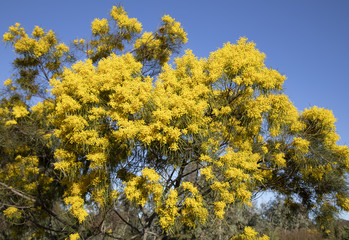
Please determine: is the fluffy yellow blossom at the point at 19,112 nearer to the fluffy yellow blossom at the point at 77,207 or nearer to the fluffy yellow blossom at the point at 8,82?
the fluffy yellow blossom at the point at 8,82

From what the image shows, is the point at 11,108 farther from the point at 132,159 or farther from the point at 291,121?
the point at 291,121

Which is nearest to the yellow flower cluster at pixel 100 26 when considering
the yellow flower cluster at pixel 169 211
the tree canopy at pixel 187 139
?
the tree canopy at pixel 187 139

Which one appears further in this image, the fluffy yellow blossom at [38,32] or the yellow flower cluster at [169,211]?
the fluffy yellow blossom at [38,32]

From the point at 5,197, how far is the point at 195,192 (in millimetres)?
6985

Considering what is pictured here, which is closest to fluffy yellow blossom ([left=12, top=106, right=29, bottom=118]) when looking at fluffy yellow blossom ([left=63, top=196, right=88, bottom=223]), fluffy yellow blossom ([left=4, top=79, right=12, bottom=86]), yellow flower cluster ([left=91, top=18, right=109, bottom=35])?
fluffy yellow blossom ([left=4, top=79, right=12, bottom=86])

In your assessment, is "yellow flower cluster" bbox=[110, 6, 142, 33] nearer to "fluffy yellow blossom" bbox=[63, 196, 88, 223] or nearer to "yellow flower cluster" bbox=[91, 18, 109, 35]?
"yellow flower cluster" bbox=[91, 18, 109, 35]

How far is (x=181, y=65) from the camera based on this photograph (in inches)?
Answer: 282

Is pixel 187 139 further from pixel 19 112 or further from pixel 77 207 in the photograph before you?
pixel 19 112

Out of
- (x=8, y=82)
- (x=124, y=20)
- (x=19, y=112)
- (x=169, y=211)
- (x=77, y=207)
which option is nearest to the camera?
(x=169, y=211)

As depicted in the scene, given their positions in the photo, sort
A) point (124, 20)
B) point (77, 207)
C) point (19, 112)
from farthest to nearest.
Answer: point (124, 20) < point (19, 112) < point (77, 207)

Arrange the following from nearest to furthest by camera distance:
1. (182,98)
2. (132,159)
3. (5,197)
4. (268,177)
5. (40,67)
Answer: (182,98) → (132,159) → (268,177) → (5,197) → (40,67)

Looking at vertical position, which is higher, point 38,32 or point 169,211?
point 38,32

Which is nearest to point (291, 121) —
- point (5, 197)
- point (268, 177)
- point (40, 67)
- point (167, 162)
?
point (268, 177)

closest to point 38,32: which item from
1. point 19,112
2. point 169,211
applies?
point 19,112
